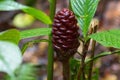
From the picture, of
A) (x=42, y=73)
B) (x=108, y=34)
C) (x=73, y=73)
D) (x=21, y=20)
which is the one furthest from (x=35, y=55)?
(x=108, y=34)

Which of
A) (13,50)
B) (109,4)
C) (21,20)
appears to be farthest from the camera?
(21,20)

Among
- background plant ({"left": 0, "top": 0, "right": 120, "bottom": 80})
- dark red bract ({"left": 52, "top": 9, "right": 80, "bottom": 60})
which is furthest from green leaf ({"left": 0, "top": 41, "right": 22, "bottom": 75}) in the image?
dark red bract ({"left": 52, "top": 9, "right": 80, "bottom": 60})

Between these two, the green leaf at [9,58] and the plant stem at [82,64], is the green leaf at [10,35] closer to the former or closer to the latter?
the green leaf at [9,58]

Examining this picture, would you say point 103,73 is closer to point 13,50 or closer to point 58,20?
point 58,20

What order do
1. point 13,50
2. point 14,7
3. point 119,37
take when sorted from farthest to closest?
point 119,37 → point 14,7 → point 13,50

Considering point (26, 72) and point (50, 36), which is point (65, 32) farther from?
point (26, 72)

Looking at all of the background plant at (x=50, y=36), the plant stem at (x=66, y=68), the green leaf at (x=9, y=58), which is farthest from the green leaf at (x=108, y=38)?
the green leaf at (x=9, y=58)

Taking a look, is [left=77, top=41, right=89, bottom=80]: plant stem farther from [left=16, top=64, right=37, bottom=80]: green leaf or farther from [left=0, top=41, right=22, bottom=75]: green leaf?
[left=16, top=64, right=37, bottom=80]: green leaf

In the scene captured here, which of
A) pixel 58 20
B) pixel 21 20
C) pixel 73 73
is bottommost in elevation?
pixel 73 73
